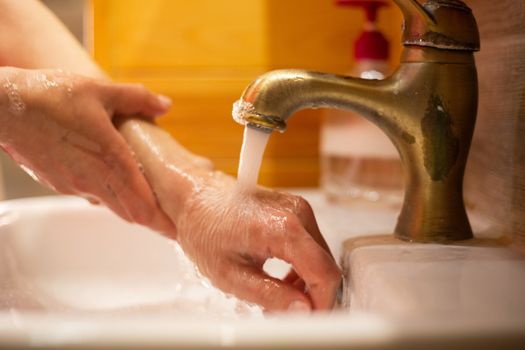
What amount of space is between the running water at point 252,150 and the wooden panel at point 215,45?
52 centimetres

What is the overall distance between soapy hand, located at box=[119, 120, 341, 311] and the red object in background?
26cm

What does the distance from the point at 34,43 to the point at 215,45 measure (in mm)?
386

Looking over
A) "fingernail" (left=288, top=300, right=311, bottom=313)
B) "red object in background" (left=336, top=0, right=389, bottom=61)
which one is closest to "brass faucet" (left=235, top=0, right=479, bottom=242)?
"fingernail" (left=288, top=300, right=311, bottom=313)

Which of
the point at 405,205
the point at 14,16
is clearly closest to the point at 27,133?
the point at 14,16

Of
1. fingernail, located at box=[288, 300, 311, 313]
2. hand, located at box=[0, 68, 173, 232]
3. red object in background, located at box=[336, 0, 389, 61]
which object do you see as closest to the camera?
fingernail, located at box=[288, 300, 311, 313]

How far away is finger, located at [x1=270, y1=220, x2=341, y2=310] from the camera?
0.42 meters

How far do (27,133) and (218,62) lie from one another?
18.7 inches

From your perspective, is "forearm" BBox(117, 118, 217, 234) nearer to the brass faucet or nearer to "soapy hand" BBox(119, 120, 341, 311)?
"soapy hand" BBox(119, 120, 341, 311)

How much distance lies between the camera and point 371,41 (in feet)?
2.35

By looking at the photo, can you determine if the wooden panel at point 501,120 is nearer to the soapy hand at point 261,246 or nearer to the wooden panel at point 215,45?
the soapy hand at point 261,246

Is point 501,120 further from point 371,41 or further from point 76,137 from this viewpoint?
point 76,137

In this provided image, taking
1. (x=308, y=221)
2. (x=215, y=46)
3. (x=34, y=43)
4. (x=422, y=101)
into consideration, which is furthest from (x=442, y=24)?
(x=215, y=46)

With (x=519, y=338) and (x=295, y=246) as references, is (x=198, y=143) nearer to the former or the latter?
(x=295, y=246)

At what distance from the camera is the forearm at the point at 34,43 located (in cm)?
62
